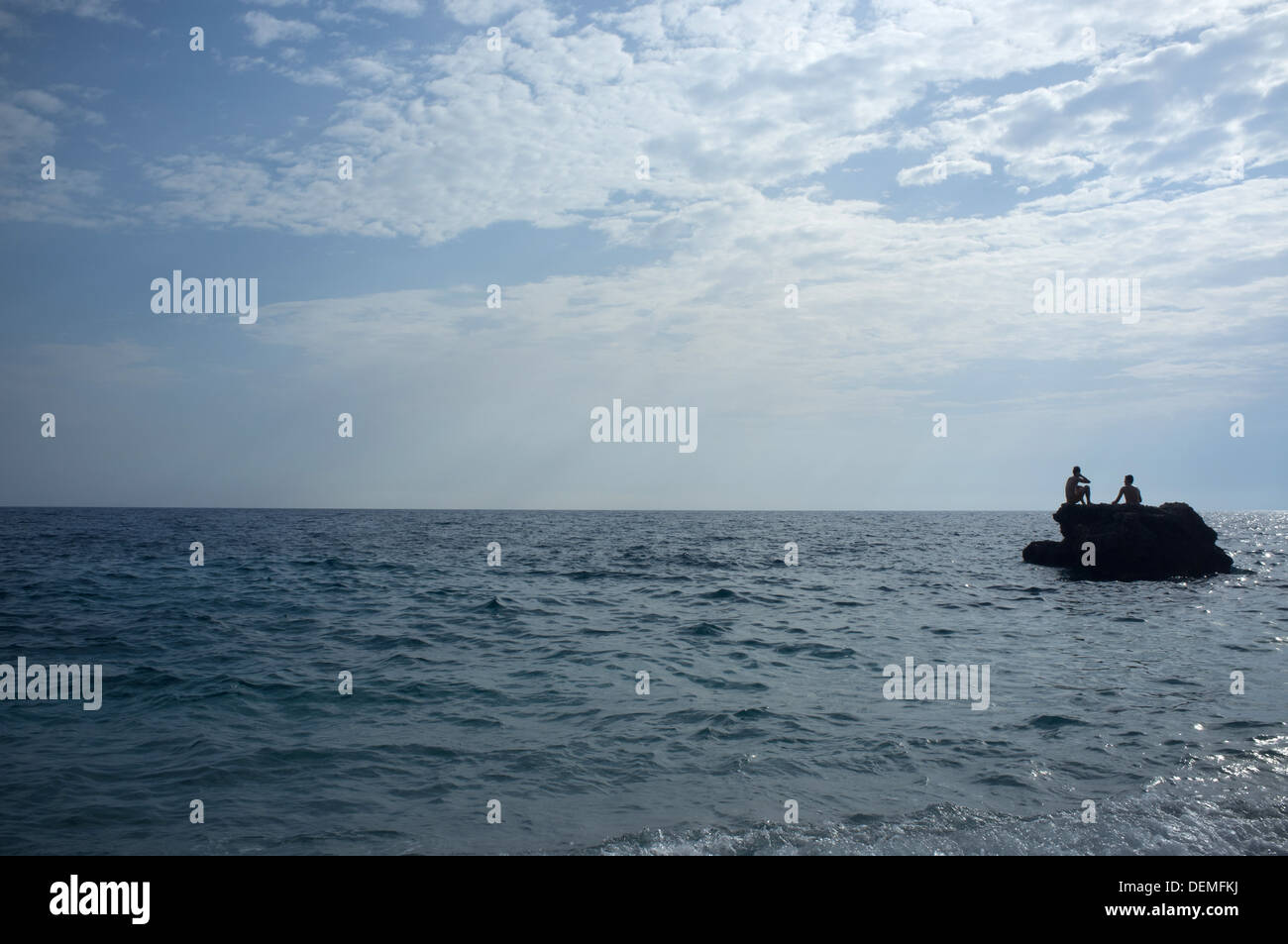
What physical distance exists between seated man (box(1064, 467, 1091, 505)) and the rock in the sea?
0.87 m

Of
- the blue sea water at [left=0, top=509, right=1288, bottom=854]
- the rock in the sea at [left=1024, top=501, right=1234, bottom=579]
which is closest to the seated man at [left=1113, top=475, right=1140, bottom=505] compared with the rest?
the rock in the sea at [left=1024, top=501, right=1234, bottom=579]

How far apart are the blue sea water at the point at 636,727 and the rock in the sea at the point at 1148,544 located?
294 inches

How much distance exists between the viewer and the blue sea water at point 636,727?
8.22 meters

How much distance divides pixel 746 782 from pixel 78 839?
738cm

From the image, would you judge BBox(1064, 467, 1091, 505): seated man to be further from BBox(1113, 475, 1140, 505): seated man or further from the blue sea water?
the blue sea water

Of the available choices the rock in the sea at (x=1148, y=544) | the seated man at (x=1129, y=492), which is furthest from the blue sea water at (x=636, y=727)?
the seated man at (x=1129, y=492)

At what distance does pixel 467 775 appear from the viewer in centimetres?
973

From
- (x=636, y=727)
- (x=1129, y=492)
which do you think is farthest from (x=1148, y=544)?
(x=636, y=727)

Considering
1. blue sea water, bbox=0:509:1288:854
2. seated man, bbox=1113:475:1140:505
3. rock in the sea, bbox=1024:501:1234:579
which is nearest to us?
blue sea water, bbox=0:509:1288:854

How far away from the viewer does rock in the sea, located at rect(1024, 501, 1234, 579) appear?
31734 mm

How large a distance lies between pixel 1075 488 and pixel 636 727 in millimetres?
29824

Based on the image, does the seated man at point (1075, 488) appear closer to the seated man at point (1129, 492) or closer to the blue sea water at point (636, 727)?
the seated man at point (1129, 492)
